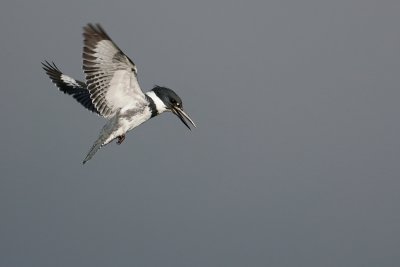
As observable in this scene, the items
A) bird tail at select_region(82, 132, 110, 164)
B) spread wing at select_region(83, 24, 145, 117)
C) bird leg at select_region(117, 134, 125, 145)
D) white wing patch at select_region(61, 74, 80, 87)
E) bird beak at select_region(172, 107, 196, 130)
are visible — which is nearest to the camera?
spread wing at select_region(83, 24, 145, 117)

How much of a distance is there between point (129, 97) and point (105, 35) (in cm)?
110

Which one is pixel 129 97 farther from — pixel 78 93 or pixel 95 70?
pixel 78 93

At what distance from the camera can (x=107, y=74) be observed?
29.9 feet

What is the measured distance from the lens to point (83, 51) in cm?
888

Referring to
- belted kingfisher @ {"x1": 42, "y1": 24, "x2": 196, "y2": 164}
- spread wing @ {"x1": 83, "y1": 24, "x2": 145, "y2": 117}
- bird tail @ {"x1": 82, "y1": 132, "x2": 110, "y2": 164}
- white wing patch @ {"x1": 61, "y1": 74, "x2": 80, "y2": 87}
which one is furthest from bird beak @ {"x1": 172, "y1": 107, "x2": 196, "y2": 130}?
white wing patch @ {"x1": 61, "y1": 74, "x2": 80, "y2": 87}

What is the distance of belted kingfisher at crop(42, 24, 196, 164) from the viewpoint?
880cm

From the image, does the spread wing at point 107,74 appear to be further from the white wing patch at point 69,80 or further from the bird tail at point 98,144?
the white wing patch at point 69,80

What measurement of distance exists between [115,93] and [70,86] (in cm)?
213

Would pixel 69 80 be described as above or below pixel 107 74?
below

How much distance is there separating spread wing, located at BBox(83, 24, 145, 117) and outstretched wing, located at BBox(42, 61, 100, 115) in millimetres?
1101

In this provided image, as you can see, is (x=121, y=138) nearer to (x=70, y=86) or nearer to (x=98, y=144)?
(x=98, y=144)

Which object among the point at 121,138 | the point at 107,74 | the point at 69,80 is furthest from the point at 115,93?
the point at 69,80

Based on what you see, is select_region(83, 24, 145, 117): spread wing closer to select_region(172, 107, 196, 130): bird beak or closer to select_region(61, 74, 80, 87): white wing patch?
select_region(172, 107, 196, 130): bird beak

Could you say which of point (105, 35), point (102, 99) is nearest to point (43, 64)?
point (102, 99)
